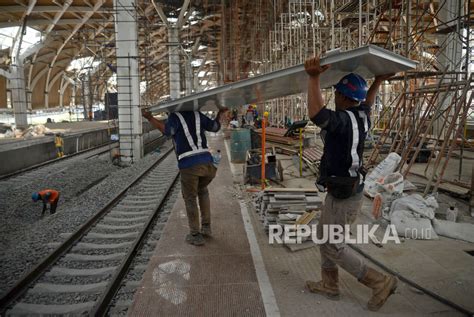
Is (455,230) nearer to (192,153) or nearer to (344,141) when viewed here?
(344,141)

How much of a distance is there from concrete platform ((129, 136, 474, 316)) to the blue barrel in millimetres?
7683

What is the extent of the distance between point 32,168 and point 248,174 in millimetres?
8851

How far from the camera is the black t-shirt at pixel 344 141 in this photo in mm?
3227

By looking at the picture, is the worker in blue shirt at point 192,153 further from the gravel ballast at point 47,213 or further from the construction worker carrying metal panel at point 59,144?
the construction worker carrying metal panel at point 59,144

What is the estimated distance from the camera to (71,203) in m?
9.13

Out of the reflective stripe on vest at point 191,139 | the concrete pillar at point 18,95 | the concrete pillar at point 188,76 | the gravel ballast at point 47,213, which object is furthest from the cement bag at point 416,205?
the concrete pillar at point 188,76

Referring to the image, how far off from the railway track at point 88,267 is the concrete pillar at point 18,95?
22.8m

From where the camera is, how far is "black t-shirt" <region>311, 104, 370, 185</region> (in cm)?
323

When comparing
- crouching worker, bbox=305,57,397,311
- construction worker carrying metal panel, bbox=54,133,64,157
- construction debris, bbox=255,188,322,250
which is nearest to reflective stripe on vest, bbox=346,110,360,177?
crouching worker, bbox=305,57,397,311

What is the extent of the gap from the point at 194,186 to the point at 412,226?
10.7 feet

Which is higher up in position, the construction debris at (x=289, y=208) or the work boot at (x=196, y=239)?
the construction debris at (x=289, y=208)

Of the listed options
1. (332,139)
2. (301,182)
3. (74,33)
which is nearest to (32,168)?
(301,182)

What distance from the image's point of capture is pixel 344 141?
3.33 meters

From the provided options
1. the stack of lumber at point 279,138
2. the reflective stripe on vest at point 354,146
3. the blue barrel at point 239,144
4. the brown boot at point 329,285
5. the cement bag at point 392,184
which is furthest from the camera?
the stack of lumber at point 279,138
